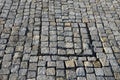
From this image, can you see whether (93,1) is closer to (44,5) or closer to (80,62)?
(44,5)

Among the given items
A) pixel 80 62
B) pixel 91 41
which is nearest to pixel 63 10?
pixel 91 41

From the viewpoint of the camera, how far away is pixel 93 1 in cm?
828

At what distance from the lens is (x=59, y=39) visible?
6.41 meters

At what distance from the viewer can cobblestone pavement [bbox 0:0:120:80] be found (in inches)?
213

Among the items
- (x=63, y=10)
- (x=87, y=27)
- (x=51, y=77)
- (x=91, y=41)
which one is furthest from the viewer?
(x=63, y=10)

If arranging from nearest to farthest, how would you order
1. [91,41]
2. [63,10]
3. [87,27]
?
[91,41] < [87,27] < [63,10]

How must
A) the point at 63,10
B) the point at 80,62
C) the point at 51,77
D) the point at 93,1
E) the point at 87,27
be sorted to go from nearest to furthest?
the point at 51,77 → the point at 80,62 → the point at 87,27 → the point at 63,10 → the point at 93,1

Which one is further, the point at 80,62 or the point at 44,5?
the point at 44,5

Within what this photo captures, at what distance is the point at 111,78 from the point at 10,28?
3388mm

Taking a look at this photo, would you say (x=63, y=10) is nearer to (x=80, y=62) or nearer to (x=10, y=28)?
(x=10, y=28)

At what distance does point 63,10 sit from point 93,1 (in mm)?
1349

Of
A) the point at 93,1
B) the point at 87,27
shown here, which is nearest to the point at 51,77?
the point at 87,27

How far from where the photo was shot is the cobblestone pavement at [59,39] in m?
5.40

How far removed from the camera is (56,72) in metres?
5.38
